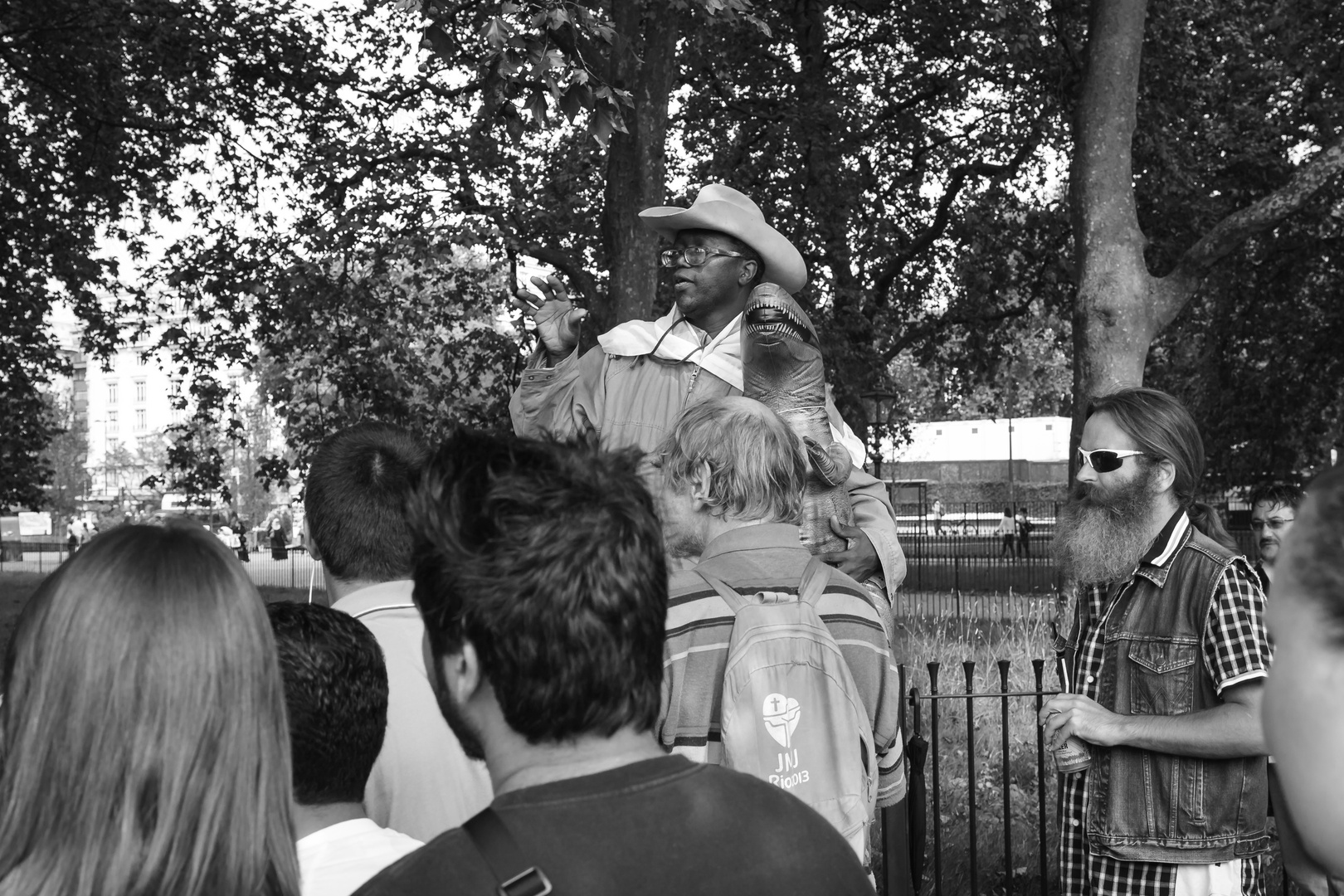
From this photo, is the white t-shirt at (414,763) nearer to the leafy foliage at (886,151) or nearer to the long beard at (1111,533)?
the long beard at (1111,533)

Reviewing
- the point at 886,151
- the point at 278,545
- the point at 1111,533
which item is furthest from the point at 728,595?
the point at 278,545

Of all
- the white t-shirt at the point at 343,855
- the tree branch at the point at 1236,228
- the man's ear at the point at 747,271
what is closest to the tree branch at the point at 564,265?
the tree branch at the point at 1236,228

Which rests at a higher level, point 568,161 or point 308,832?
point 568,161

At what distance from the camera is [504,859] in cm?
130

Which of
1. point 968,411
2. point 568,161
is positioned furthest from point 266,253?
point 968,411

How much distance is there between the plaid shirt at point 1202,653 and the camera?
2684 mm

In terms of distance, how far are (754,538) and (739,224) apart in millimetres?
1450

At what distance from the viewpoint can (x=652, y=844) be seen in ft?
4.47

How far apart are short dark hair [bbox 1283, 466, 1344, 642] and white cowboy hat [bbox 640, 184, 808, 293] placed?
9.29ft

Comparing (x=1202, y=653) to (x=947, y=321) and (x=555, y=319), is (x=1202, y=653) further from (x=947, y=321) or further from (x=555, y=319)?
(x=947, y=321)

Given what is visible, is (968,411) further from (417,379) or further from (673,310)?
(673,310)

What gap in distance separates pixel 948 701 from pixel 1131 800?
5.42m

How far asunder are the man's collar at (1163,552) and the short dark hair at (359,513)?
66.8 inches

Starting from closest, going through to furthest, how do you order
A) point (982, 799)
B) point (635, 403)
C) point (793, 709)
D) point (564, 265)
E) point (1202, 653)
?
1. point (793, 709)
2. point (1202, 653)
3. point (635, 403)
4. point (982, 799)
5. point (564, 265)
